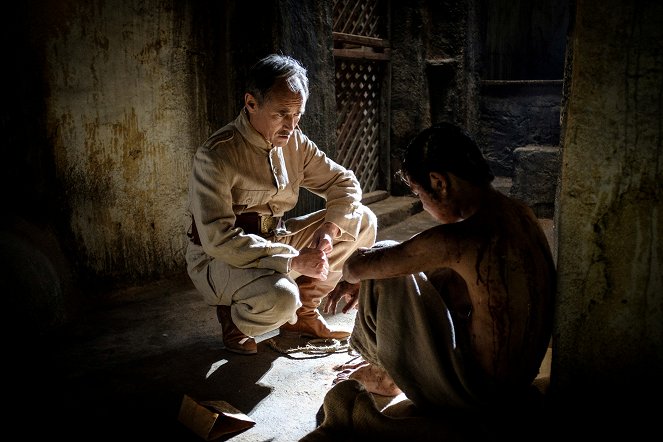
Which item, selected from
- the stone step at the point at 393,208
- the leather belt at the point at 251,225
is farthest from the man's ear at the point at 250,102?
the stone step at the point at 393,208

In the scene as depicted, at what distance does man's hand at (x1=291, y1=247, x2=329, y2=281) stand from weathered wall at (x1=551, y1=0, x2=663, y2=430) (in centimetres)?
133

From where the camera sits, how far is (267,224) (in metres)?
3.56

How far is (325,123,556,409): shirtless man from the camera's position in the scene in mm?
2109

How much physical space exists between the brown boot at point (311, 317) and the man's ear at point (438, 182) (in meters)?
1.59

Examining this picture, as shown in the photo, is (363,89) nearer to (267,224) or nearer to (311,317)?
(267,224)

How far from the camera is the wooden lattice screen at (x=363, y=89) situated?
6707mm

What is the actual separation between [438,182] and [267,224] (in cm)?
157

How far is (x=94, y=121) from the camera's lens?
420 cm

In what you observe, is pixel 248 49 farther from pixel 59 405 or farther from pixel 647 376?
pixel 647 376

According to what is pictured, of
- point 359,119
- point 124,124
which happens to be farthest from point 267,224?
point 359,119

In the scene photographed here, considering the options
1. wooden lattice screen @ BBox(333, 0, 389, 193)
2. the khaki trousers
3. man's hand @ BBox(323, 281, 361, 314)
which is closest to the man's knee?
the khaki trousers

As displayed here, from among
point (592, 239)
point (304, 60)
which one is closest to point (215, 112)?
point (304, 60)

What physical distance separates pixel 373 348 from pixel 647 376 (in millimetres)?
1076

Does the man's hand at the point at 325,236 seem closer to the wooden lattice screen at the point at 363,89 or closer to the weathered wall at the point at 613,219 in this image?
the weathered wall at the point at 613,219
